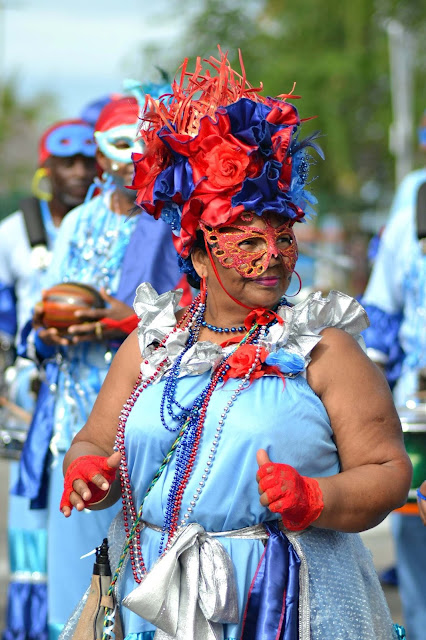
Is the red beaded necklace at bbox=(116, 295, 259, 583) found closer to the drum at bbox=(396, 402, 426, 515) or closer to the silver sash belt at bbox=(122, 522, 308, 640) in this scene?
the silver sash belt at bbox=(122, 522, 308, 640)

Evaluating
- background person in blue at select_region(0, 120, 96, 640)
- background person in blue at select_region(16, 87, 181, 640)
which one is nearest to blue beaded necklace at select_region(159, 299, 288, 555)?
background person in blue at select_region(16, 87, 181, 640)

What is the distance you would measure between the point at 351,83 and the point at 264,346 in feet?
68.7

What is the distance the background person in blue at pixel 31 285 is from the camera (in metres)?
5.50

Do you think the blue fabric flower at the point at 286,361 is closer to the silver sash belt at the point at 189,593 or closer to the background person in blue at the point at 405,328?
the silver sash belt at the point at 189,593

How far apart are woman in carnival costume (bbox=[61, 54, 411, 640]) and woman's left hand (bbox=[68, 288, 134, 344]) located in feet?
4.35

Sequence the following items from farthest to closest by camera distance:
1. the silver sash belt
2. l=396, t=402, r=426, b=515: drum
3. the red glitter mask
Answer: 1. l=396, t=402, r=426, b=515: drum
2. the red glitter mask
3. the silver sash belt

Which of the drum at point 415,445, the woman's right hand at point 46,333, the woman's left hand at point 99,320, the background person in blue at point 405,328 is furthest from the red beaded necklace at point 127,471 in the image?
the background person in blue at point 405,328

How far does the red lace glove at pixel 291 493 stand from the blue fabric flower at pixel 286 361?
1.07ft

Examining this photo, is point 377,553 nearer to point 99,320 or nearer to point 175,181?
point 99,320

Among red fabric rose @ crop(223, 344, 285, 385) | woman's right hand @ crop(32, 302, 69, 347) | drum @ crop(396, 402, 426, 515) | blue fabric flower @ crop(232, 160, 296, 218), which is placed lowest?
drum @ crop(396, 402, 426, 515)

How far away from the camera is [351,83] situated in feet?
76.2

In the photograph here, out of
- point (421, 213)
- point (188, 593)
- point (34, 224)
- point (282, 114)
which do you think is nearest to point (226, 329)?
point (282, 114)

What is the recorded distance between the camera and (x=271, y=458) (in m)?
2.90

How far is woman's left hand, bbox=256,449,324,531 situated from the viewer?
8.82 feet
